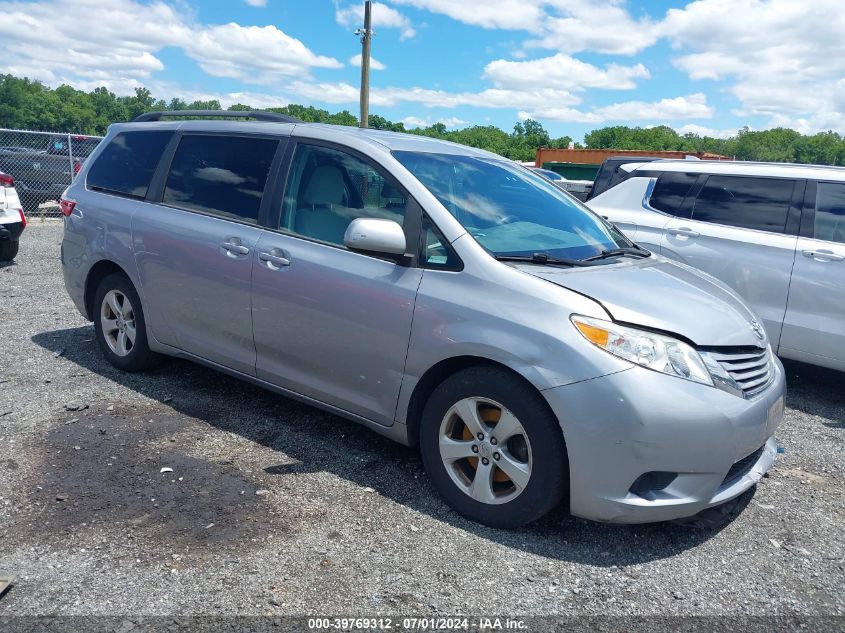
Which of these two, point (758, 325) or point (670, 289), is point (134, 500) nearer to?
point (670, 289)

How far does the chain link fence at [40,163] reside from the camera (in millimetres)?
14109

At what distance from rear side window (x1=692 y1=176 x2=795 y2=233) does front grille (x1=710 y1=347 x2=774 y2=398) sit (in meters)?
2.72

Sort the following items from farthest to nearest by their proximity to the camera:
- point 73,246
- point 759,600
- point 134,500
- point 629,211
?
point 629,211
point 73,246
point 134,500
point 759,600

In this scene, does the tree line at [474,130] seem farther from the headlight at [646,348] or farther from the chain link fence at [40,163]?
the headlight at [646,348]

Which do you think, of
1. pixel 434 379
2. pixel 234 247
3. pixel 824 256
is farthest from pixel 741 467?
pixel 234 247

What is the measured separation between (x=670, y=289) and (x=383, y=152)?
1691mm

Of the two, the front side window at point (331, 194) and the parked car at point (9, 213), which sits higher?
the front side window at point (331, 194)

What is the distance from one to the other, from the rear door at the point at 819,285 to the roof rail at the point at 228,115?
3.98 metres

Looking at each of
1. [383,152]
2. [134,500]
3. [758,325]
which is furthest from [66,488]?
[758,325]

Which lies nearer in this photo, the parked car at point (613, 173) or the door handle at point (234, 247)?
the door handle at point (234, 247)

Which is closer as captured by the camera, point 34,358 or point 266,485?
point 266,485

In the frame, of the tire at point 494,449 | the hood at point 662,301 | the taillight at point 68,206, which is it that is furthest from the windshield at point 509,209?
the taillight at point 68,206

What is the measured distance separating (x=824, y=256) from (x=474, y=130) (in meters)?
86.5

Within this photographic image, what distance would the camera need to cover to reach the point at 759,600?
2.95 metres
